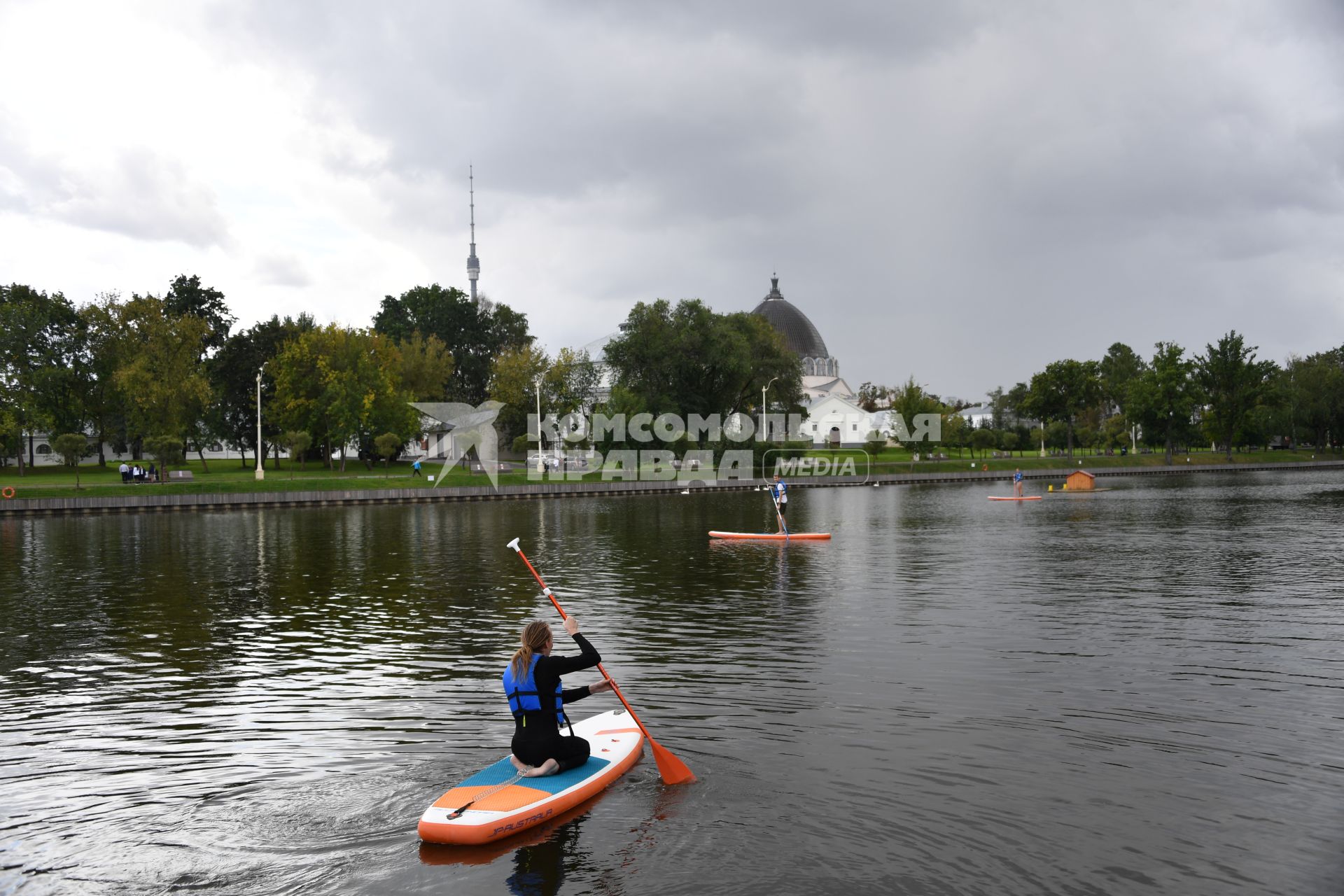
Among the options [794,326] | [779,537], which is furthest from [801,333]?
[779,537]

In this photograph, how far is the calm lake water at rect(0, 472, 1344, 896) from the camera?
8484mm

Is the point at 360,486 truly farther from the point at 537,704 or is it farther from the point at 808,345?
the point at 808,345

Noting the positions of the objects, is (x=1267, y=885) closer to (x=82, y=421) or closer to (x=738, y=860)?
(x=738, y=860)

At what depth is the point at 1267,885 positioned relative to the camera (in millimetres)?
7844

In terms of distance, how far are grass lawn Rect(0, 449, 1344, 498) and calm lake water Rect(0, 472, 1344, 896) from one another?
131 ft

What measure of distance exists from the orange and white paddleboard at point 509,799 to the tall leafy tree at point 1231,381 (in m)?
123

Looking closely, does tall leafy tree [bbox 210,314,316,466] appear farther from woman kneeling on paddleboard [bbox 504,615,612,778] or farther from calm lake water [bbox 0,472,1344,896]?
woman kneeling on paddleboard [bbox 504,615,612,778]

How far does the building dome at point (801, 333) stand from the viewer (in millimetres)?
172375

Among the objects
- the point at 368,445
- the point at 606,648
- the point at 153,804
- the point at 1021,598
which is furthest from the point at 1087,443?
the point at 153,804

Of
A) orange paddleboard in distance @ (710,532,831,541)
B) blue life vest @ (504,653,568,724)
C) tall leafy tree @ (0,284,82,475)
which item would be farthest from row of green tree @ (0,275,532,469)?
blue life vest @ (504,653,568,724)

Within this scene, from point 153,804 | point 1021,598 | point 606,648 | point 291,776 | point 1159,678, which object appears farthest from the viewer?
point 1021,598

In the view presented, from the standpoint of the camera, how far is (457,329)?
119 m

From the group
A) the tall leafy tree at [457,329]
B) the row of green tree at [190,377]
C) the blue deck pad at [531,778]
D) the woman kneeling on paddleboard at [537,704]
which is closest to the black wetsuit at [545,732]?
the woman kneeling on paddleboard at [537,704]

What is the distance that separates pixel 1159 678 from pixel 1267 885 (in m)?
7.13
